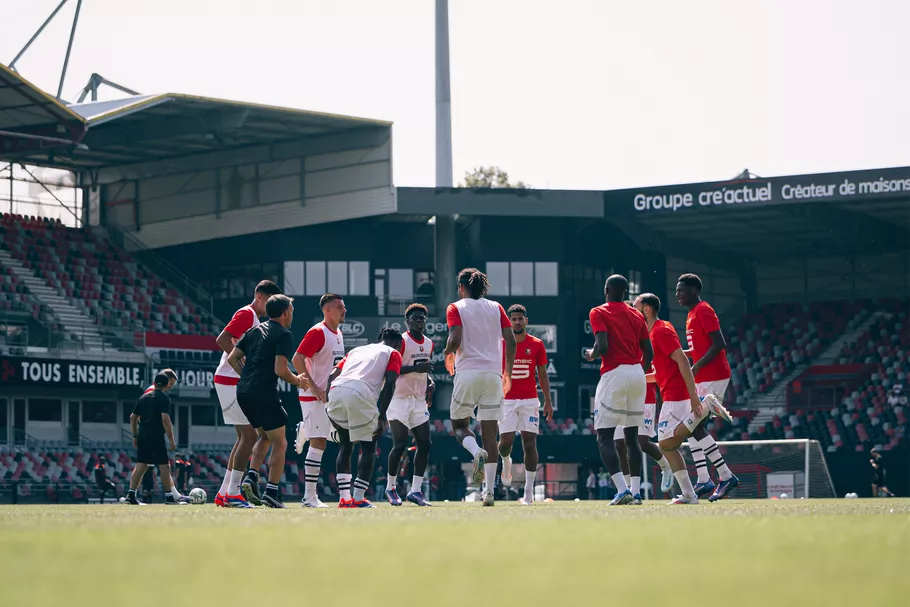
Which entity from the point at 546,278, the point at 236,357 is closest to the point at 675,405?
the point at 236,357

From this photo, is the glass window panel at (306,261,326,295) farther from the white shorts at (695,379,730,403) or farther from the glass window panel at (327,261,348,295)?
the white shorts at (695,379,730,403)

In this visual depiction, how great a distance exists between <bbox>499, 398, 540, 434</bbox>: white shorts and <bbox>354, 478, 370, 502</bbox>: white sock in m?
2.35

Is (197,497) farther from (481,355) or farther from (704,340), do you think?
(704,340)

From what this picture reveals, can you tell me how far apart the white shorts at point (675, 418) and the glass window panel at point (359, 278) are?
3250 cm

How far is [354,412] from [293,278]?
108 feet

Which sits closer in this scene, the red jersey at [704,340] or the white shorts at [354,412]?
the white shorts at [354,412]

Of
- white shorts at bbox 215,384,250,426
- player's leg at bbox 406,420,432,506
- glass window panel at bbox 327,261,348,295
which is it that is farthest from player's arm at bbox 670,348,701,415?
glass window panel at bbox 327,261,348,295

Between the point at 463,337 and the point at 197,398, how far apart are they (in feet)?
98.5

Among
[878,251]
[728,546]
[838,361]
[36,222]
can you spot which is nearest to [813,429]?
[838,361]

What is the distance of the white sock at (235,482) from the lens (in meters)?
13.1

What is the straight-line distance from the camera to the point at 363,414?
42.6 ft

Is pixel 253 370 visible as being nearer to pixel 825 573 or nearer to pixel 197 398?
pixel 825 573

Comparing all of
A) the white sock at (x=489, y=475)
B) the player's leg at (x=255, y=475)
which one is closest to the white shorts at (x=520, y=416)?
the white sock at (x=489, y=475)

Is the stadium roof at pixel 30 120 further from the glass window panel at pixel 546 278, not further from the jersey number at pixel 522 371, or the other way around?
the jersey number at pixel 522 371
